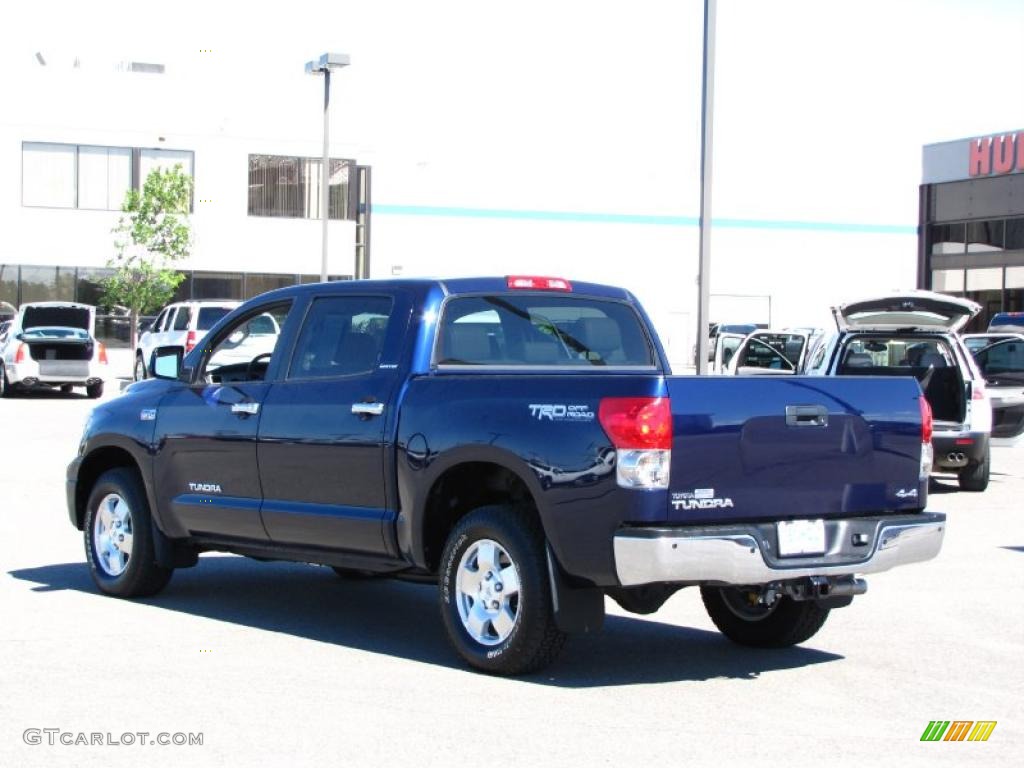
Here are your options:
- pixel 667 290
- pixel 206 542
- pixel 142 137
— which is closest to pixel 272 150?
pixel 142 137

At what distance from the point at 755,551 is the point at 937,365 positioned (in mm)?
10722

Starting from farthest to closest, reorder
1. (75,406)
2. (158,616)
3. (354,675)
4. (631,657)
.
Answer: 1. (75,406)
2. (158,616)
3. (631,657)
4. (354,675)

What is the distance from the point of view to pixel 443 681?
7.56 m

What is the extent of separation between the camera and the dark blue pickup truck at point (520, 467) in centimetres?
714

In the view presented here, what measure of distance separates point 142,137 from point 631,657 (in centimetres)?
4880

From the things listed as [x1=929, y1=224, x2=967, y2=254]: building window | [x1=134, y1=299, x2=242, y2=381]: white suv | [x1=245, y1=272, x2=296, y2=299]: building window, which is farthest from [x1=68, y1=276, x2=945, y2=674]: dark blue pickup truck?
[x1=245, y1=272, x2=296, y2=299]: building window

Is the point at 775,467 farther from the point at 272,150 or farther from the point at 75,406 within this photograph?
the point at 272,150

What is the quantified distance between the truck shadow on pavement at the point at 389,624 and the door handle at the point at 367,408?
124 centimetres

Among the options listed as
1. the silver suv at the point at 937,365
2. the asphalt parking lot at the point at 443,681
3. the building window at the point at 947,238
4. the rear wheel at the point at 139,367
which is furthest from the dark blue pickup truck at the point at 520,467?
the building window at the point at 947,238

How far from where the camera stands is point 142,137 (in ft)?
178

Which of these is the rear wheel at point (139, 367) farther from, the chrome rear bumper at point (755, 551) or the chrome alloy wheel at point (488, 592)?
the chrome rear bumper at point (755, 551)

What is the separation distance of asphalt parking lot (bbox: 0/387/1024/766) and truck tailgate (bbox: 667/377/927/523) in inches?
34.8

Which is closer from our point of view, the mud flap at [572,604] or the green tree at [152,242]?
the mud flap at [572,604]

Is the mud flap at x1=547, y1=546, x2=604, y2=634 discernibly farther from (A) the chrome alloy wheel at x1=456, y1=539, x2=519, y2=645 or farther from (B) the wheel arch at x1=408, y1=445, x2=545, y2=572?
(B) the wheel arch at x1=408, y1=445, x2=545, y2=572
